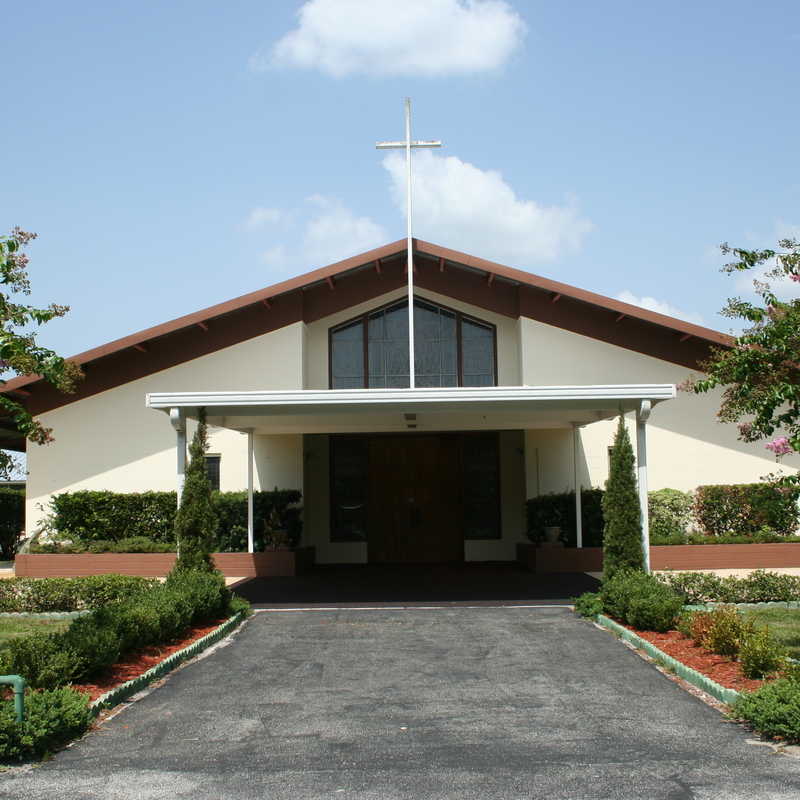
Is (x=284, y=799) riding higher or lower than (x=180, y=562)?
lower

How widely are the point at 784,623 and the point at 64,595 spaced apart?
9366 millimetres

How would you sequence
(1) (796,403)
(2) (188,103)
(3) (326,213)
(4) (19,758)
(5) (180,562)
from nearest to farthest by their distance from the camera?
(4) (19,758) → (1) (796,403) → (5) (180,562) → (2) (188,103) → (3) (326,213)

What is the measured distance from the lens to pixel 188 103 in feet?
44.1

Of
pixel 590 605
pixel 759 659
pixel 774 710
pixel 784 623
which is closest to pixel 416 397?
pixel 590 605

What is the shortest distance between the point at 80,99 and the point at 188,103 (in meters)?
1.49

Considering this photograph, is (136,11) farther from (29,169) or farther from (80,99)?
(29,169)

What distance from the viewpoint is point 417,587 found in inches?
594

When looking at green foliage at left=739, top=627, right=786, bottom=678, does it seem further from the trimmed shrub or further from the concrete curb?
the trimmed shrub

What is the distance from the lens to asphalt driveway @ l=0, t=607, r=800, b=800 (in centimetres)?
543

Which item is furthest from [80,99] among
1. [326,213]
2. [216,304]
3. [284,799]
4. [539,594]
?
[284,799]

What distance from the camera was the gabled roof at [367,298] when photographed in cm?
1819

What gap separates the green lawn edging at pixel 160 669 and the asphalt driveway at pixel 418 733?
6.8 inches

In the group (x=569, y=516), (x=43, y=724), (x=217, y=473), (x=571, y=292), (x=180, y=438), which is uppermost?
(x=571, y=292)

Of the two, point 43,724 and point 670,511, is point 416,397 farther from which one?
point 670,511
